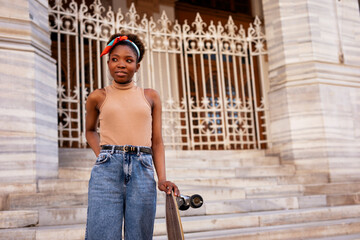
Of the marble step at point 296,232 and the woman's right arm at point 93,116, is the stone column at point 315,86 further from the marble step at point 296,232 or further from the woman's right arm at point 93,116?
the woman's right arm at point 93,116

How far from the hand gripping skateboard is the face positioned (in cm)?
68

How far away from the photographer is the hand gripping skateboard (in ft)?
6.82

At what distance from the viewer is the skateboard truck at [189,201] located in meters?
2.07

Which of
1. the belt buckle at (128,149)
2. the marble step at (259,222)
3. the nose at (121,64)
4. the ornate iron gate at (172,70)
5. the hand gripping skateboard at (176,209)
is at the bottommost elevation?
the marble step at (259,222)

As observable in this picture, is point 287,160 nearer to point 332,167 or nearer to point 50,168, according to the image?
point 332,167

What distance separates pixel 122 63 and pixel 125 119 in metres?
0.30

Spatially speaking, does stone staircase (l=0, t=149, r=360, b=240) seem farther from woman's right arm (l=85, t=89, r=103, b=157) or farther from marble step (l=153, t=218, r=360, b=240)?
woman's right arm (l=85, t=89, r=103, b=157)

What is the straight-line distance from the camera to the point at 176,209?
2.14 metres

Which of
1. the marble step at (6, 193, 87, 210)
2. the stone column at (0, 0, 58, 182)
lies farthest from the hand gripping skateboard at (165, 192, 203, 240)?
the stone column at (0, 0, 58, 182)

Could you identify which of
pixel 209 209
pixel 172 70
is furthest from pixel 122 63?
pixel 172 70

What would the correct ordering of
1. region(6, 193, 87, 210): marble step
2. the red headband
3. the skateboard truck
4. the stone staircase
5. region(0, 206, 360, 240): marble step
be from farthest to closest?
region(6, 193, 87, 210): marble step
the stone staircase
region(0, 206, 360, 240): marble step
the red headband
the skateboard truck

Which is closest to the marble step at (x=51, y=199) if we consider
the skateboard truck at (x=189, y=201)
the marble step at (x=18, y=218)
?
the marble step at (x=18, y=218)

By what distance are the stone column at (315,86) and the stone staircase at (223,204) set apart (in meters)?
0.47

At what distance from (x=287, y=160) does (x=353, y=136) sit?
3.97 ft
